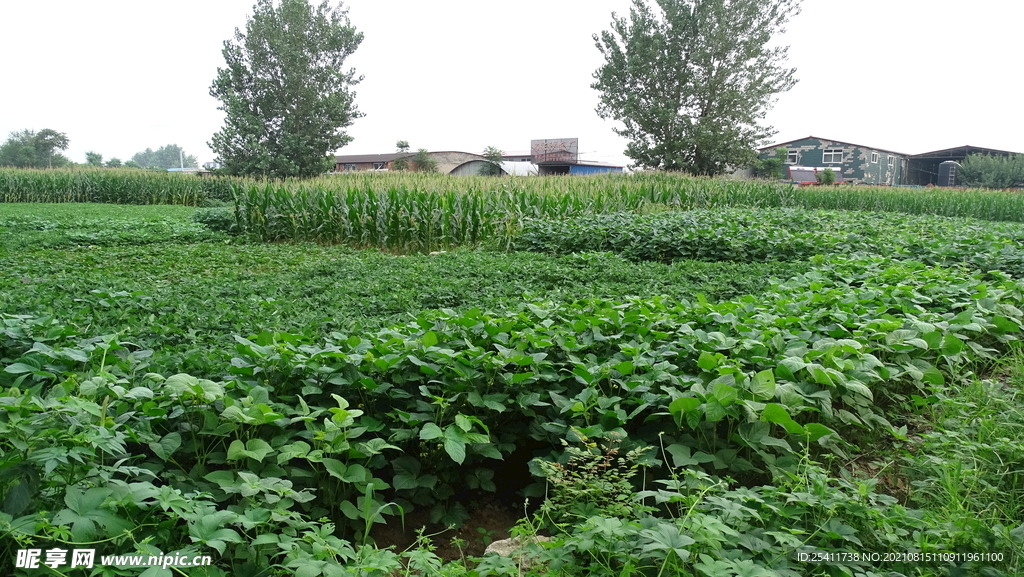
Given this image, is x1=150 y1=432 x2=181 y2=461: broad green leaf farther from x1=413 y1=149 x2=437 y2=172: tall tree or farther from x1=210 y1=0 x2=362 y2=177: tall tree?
x1=413 y1=149 x2=437 y2=172: tall tree

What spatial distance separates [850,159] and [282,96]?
36.1 m

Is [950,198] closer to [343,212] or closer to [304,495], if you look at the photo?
[343,212]

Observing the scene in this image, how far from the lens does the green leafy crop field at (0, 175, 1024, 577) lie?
1.58m

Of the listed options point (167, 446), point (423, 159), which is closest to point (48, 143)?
point (423, 159)

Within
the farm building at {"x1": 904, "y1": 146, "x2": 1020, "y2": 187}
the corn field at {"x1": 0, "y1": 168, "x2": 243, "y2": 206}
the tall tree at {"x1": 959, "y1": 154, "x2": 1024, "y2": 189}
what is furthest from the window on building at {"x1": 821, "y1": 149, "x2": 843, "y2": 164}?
the corn field at {"x1": 0, "y1": 168, "x2": 243, "y2": 206}

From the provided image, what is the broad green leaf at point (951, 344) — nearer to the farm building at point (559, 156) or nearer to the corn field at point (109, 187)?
the corn field at point (109, 187)

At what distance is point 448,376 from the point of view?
2.41 metres

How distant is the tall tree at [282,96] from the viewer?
2980 cm

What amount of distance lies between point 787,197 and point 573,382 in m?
19.1

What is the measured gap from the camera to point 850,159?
1489 inches

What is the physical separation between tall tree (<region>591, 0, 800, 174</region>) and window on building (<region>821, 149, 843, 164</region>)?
1069 centimetres

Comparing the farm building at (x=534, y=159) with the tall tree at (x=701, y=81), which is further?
the farm building at (x=534, y=159)

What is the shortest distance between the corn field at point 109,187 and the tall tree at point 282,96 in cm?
521

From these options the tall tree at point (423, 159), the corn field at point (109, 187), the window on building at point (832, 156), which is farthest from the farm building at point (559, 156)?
the corn field at point (109, 187)
